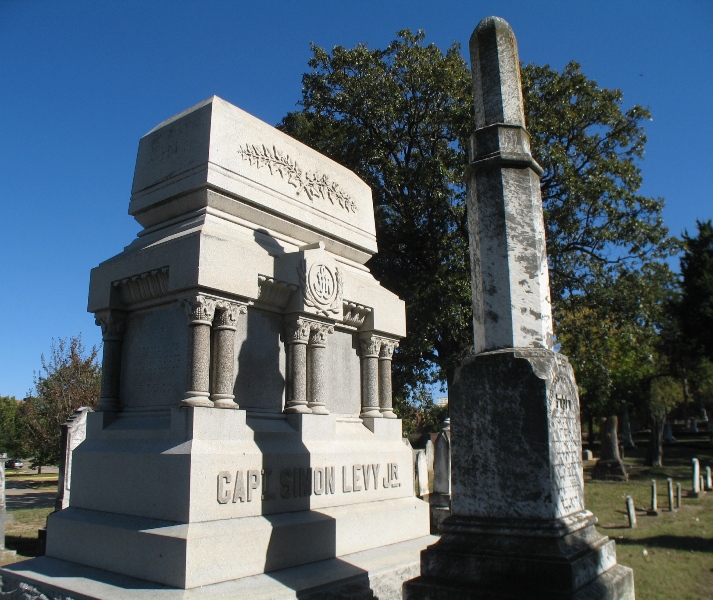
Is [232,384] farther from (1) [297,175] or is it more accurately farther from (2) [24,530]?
(2) [24,530]

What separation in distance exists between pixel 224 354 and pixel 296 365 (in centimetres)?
98

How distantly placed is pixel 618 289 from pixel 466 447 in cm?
1701

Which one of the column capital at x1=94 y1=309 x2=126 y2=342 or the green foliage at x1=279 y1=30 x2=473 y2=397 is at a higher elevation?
the green foliage at x1=279 y1=30 x2=473 y2=397

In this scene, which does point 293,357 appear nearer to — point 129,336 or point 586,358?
point 129,336

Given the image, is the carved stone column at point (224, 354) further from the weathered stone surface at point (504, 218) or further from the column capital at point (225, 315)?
the weathered stone surface at point (504, 218)

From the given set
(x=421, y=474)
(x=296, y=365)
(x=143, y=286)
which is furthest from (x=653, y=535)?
(x=143, y=286)

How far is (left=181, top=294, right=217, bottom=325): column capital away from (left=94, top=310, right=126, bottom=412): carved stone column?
4.49 ft

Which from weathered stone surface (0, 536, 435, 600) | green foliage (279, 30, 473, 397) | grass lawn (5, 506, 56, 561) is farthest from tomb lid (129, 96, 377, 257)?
green foliage (279, 30, 473, 397)

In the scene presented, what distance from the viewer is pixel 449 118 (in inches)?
763

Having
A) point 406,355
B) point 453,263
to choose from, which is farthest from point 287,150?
point 406,355

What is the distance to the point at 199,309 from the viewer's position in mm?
5883

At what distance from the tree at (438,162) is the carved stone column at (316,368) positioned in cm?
1148

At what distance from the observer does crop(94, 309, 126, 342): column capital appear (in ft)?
22.4

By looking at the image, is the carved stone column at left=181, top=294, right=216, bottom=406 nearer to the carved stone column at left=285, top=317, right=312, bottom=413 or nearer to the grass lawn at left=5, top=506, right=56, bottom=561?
the carved stone column at left=285, top=317, right=312, bottom=413
